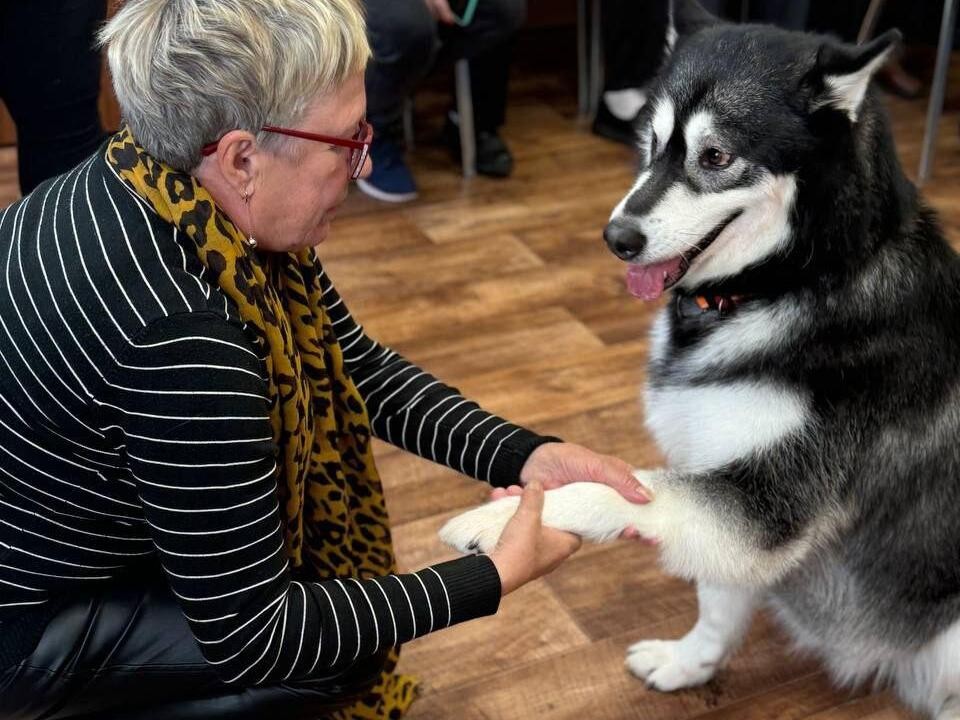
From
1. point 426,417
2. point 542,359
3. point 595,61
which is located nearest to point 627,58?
point 595,61

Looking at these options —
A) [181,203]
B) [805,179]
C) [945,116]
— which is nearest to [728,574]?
[805,179]

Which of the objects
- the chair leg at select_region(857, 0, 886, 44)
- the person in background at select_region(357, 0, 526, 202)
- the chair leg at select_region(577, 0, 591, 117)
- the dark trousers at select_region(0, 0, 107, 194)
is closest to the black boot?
the person in background at select_region(357, 0, 526, 202)

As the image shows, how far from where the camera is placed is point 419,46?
2924 millimetres

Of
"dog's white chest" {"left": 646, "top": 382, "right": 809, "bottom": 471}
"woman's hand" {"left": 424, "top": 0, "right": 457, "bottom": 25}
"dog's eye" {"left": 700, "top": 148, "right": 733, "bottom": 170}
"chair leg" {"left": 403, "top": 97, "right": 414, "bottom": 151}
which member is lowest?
"chair leg" {"left": 403, "top": 97, "right": 414, "bottom": 151}

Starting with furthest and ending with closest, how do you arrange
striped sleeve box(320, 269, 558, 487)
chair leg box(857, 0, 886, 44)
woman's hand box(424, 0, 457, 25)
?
chair leg box(857, 0, 886, 44), woman's hand box(424, 0, 457, 25), striped sleeve box(320, 269, 558, 487)

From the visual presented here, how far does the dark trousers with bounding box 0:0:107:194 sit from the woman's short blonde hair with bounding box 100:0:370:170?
1.01m

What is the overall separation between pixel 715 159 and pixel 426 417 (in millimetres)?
486

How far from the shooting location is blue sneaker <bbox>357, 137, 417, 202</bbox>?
325 cm

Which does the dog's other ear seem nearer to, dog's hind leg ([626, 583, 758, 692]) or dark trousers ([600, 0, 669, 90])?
dog's hind leg ([626, 583, 758, 692])

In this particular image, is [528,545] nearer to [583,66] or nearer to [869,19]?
[869,19]

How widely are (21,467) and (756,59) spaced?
923 millimetres

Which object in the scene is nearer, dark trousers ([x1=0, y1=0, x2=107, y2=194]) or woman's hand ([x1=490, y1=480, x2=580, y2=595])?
woman's hand ([x1=490, y1=480, x2=580, y2=595])

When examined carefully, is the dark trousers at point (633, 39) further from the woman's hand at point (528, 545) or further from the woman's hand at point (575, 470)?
the woman's hand at point (528, 545)

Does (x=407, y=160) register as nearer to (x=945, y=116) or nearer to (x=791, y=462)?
(x=945, y=116)
